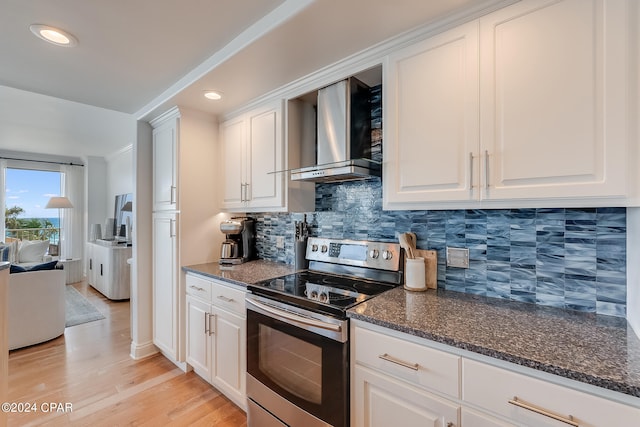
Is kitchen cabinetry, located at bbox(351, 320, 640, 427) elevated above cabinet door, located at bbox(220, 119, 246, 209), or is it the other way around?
cabinet door, located at bbox(220, 119, 246, 209)

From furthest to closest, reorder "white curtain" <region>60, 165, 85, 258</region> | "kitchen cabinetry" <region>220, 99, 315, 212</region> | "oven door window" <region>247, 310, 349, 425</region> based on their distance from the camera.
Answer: "white curtain" <region>60, 165, 85, 258</region> < "kitchen cabinetry" <region>220, 99, 315, 212</region> < "oven door window" <region>247, 310, 349, 425</region>

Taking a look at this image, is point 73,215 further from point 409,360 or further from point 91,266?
point 409,360

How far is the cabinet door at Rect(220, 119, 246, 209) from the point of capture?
2.45 metres

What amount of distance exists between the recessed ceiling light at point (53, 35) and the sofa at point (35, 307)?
2602 mm

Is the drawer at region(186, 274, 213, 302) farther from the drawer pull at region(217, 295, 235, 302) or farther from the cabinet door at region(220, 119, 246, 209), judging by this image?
the cabinet door at region(220, 119, 246, 209)

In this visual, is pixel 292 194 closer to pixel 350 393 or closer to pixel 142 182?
pixel 350 393

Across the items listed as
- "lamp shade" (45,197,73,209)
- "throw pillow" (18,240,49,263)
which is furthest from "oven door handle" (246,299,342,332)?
"lamp shade" (45,197,73,209)

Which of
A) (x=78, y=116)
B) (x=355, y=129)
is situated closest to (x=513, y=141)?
(x=355, y=129)

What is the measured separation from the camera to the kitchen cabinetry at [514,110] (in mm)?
1013

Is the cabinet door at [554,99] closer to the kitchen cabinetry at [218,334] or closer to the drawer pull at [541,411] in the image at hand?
the drawer pull at [541,411]

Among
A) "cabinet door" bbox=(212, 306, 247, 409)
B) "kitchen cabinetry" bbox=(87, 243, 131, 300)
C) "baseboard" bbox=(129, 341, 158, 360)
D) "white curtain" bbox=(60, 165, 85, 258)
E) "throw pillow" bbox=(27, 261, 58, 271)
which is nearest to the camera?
"cabinet door" bbox=(212, 306, 247, 409)

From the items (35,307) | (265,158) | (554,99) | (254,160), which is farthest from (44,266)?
(554,99)

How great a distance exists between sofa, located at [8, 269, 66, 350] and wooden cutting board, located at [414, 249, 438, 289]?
3.83 meters

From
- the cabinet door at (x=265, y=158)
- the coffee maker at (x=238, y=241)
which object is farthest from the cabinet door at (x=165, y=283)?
the cabinet door at (x=265, y=158)
